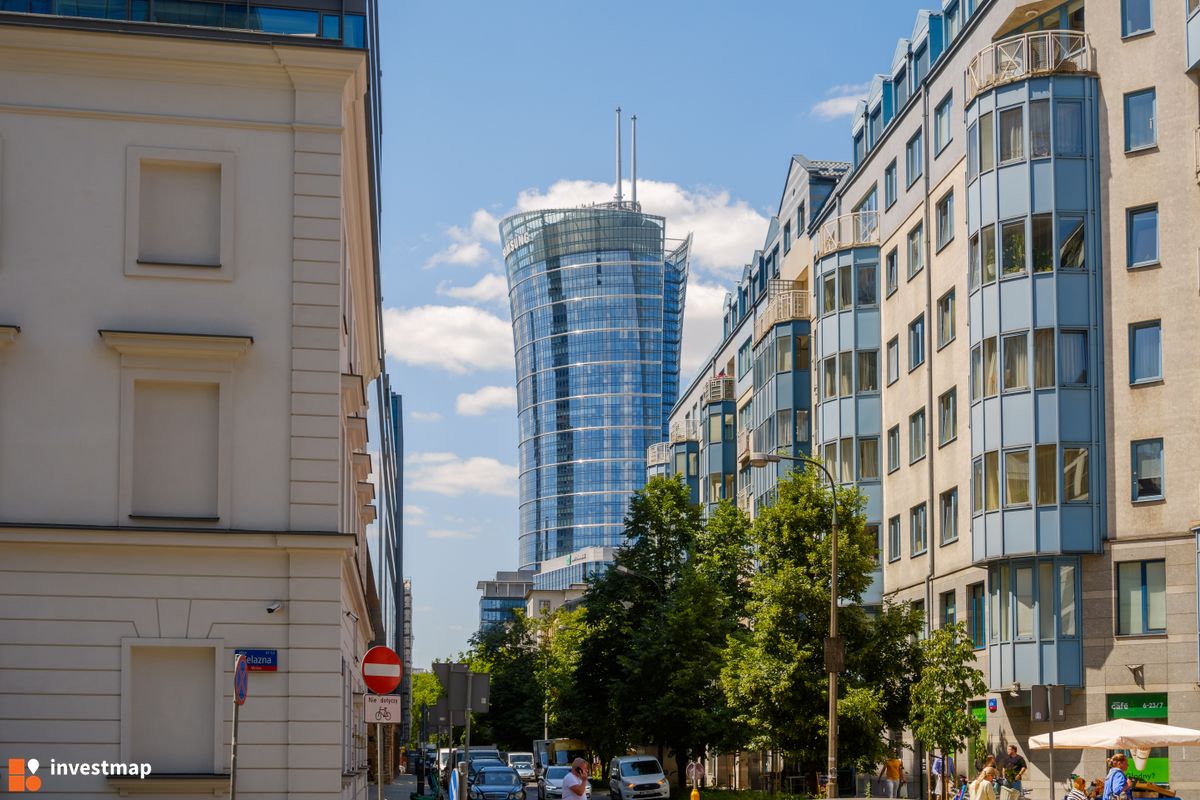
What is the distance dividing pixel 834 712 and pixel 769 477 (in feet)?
117

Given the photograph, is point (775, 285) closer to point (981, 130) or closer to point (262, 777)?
point (981, 130)

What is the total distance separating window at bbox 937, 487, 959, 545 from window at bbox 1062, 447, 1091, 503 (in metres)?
5.57

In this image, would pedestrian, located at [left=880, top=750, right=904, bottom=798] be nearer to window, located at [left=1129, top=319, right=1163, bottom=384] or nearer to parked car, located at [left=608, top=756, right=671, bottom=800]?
parked car, located at [left=608, top=756, right=671, bottom=800]

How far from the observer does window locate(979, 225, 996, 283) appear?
40.7 m

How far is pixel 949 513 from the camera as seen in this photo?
4506cm

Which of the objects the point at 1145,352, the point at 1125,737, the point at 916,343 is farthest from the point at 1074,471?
the point at 1125,737

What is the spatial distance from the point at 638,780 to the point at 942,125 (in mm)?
22415

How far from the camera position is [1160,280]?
125ft

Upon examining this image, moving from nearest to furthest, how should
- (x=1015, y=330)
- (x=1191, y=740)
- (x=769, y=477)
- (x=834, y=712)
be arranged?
(x=1191, y=740), (x=834, y=712), (x=1015, y=330), (x=769, y=477)

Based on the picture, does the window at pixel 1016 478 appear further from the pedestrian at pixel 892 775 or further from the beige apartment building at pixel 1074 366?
the pedestrian at pixel 892 775

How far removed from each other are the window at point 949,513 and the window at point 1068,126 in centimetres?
993

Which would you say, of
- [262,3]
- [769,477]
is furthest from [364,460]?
[769,477]

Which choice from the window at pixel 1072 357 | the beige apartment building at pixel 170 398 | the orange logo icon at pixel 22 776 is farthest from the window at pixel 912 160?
the orange logo icon at pixel 22 776

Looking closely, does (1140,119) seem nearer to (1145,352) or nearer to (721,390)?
(1145,352)
